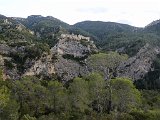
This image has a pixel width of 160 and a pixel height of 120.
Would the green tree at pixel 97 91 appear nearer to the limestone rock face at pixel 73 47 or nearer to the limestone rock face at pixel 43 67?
the limestone rock face at pixel 43 67

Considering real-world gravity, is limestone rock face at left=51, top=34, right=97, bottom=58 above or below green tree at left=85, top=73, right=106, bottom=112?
above

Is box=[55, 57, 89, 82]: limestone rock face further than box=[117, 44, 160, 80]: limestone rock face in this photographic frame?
No

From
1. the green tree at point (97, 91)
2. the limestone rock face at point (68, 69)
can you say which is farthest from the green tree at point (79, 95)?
the limestone rock face at point (68, 69)

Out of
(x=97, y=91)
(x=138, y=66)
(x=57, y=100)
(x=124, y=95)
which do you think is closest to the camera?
(x=124, y=95)

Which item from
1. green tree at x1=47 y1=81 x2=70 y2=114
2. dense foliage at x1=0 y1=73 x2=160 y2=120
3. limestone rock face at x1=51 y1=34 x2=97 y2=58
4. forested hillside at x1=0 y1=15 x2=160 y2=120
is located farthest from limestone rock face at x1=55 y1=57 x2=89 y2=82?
green tree at x1=47 y1=81 x2=70 y2=114

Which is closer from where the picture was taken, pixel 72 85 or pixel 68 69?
pixel 72 85

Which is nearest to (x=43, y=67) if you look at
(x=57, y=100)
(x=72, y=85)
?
(x=72, y=85)

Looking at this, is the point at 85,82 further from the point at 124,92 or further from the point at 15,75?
the point at 15,75

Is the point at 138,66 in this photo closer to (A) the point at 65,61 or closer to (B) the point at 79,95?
(A) the point at 65,61

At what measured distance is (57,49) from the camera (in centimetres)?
16962

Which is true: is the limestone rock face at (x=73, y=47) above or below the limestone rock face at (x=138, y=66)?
above

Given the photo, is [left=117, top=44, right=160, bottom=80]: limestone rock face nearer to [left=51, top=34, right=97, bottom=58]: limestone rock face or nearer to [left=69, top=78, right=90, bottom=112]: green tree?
[left=51, top=34, right=97, bottom=58]: limestone rock face

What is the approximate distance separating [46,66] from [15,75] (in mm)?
16280

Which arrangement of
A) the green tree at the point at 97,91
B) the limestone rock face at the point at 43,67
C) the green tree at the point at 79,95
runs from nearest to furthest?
the green tree at the point at 79,95 < the green tree at the point at 97,91 < the limestone rock face at the point at 43,67
